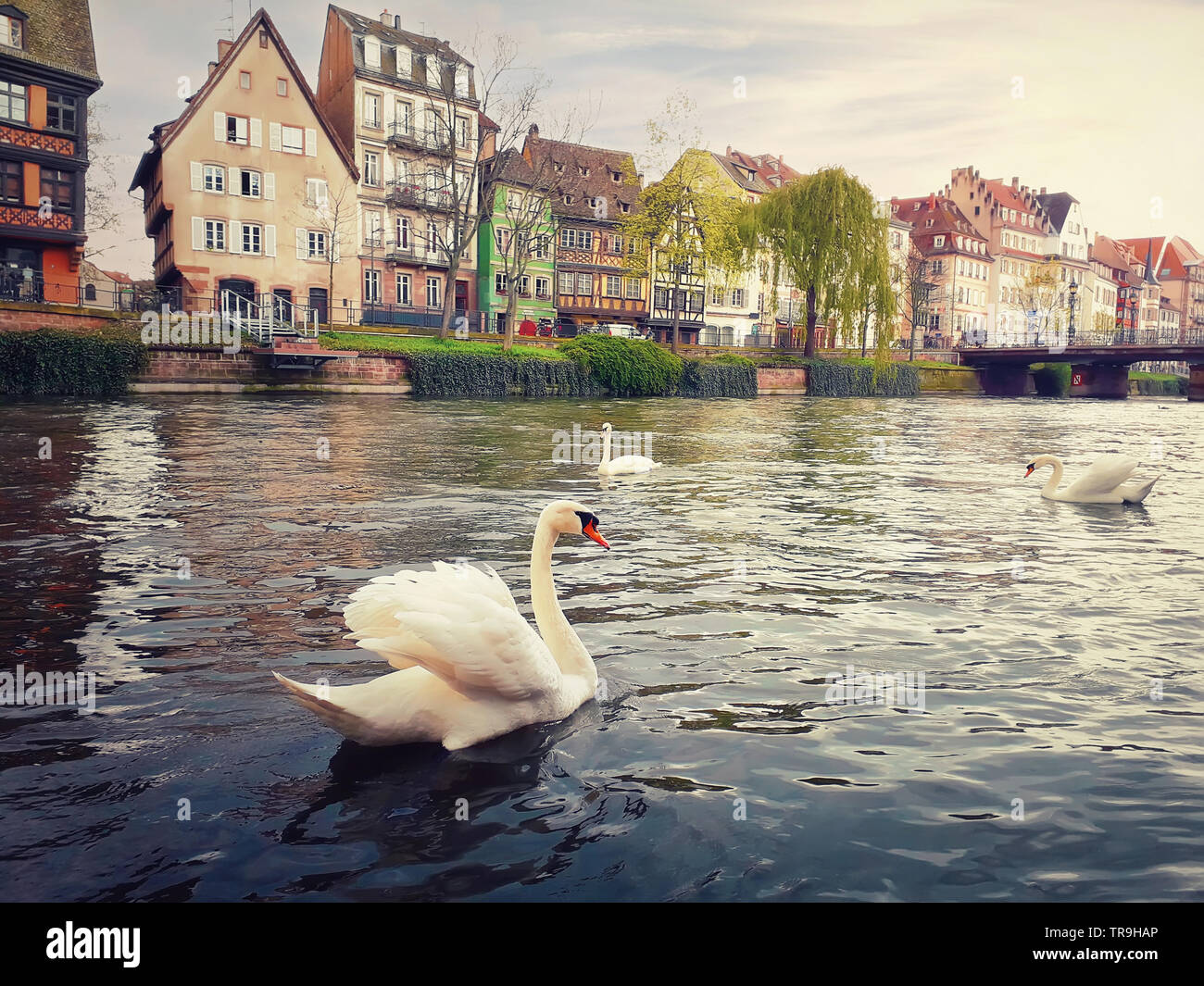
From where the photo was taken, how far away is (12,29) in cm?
3944

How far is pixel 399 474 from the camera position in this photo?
601 inches

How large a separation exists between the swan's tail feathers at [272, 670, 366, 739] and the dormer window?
45.0m

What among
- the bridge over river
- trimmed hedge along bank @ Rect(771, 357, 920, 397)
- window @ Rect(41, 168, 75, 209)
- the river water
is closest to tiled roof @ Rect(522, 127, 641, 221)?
trimmed hedge along bank @ Rect(771, 357, 920, 397)

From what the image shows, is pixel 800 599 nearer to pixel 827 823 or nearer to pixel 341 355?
pixel 827 823

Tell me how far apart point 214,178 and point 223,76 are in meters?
4.89

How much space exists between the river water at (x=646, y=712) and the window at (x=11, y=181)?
3247 cm

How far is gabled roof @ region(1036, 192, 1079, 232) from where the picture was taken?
374 ft

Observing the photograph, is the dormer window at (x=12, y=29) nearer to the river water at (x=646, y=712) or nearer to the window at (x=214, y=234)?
the window at (x=214, y=234)

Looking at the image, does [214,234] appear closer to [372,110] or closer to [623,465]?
[372,110]

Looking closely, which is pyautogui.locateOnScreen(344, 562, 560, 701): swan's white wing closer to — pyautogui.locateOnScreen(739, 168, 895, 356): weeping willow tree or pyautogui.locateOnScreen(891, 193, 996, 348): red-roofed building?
pyautogui.locateOnScreen(739, 168, 895, 356): weeping willow tree

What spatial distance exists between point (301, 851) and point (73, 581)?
16.8 feet

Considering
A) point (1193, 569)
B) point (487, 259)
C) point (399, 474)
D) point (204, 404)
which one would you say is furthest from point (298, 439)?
point (487, 259)

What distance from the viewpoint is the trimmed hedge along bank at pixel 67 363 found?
95.3 ft
